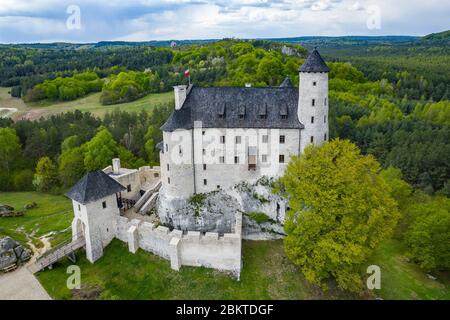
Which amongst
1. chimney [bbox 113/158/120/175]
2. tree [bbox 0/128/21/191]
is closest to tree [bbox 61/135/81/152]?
tree [bbox 0/128/21/191]

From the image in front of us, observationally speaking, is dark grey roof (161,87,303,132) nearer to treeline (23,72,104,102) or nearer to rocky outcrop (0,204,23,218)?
rocky outcrop (0,204,23,218)

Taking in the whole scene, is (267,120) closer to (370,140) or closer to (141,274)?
(141,274)

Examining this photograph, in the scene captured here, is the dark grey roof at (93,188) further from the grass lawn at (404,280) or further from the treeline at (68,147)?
the grass lawn at (404,280)

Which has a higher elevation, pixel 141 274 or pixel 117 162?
pixel 117 162

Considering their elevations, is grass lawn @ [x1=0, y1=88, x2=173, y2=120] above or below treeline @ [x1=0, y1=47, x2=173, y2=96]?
below

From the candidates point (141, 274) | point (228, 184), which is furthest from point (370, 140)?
point (141, 274)

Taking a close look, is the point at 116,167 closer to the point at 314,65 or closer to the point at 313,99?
the point at 313,99

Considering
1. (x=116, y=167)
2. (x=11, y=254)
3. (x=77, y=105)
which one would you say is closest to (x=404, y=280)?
(x=116, y=167)
